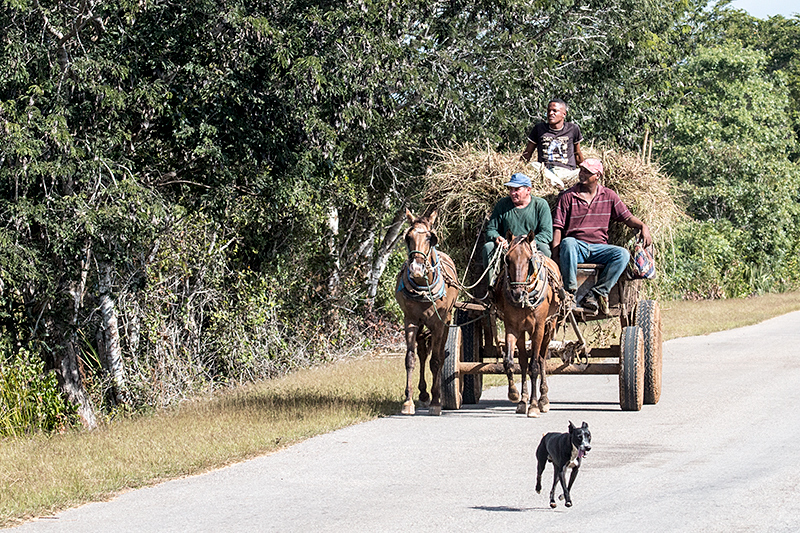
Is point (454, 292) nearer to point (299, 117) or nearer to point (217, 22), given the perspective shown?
point (299, 117)

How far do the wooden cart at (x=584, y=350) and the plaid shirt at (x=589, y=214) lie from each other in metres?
0.40

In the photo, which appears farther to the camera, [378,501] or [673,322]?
[673,322]

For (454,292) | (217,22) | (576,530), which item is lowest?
(576,530)

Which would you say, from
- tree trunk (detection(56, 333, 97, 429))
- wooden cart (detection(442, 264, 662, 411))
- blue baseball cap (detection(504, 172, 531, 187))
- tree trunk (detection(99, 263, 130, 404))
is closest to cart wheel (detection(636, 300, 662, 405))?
wooden cart (detection(442, 264, 662, 411))

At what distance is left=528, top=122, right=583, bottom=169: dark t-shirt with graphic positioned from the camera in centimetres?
1298

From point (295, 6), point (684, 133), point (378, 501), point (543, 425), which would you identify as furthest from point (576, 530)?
point (684, 133)

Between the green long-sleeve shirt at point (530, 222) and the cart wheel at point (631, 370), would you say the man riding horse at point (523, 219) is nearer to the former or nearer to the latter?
the green long-sleeve shirt at point (530, 222)

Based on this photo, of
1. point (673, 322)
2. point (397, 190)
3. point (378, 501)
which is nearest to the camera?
point (378, 501)

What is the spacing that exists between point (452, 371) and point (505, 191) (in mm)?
2205

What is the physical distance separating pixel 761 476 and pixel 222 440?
16.0 feet

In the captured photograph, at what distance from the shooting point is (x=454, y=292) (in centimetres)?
1184

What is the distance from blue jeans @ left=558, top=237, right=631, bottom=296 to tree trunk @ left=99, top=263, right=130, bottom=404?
753 centimetres

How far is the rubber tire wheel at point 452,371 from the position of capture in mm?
11930

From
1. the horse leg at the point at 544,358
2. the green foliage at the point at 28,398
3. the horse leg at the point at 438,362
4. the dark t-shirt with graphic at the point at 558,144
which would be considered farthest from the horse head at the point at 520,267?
the green foliage at the point at 28,398
